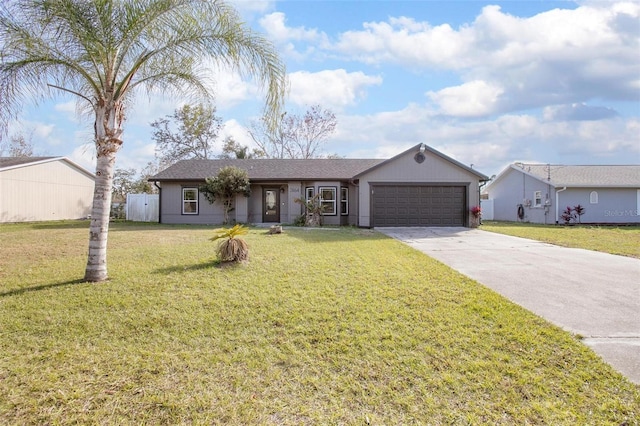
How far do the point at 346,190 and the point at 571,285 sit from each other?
41.5 feet

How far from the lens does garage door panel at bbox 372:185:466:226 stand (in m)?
15.5

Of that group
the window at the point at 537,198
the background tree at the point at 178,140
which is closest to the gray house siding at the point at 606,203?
the window at the point at 537,198

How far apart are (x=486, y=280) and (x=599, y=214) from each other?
18.9m

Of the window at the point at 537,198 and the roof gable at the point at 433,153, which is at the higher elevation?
the roof gable at the point at 433,153

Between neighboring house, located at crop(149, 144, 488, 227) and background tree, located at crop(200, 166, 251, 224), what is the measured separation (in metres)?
0.56

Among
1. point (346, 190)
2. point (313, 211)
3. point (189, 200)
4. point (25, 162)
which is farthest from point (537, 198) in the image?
point (25, 162)

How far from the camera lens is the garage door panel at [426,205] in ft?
50.8

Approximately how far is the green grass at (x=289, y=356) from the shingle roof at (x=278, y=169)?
40.3ft

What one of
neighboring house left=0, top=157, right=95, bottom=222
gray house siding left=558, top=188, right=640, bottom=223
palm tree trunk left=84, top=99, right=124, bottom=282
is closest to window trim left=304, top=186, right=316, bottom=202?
palm tree trunk left=84, top=99, right=124, bottom=282

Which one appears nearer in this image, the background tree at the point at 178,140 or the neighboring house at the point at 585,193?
the neighboring house at the point at 585,193

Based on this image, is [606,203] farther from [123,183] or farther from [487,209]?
[123,183]

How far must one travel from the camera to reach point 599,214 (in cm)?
1930

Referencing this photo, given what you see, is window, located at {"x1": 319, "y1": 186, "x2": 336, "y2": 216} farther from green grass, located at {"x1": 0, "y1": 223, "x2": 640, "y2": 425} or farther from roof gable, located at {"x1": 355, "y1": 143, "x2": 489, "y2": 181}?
green grass, located at {"x1": 0, "y1": 223, "x2": 640, "y2": 425}

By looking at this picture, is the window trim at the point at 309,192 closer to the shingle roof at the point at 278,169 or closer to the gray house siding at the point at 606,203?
the shingle roof at the point at 278,169
